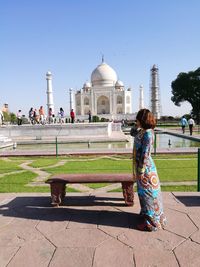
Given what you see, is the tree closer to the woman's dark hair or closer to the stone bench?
the stone bench

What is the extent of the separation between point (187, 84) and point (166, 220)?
169 feet

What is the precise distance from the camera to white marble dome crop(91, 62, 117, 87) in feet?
235

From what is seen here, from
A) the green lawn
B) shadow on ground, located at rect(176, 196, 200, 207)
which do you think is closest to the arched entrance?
the green lawn

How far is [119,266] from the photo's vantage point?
9.50ft

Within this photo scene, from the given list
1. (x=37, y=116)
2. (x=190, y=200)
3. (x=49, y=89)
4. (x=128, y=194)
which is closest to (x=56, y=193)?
(x=128, y=194)

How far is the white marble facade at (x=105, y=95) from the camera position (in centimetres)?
7144

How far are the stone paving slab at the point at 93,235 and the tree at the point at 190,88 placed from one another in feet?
156

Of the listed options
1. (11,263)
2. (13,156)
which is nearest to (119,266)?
(11,263)

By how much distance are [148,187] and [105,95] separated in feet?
228

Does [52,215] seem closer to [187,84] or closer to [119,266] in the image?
[119,266]

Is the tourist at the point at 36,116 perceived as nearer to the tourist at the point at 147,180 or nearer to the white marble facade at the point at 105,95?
the tourist at the point at 147,180

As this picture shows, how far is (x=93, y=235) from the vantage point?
366cm

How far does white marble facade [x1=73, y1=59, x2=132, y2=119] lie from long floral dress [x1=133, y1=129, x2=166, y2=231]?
65.6m

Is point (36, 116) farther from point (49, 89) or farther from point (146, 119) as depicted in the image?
point (146, 119)
